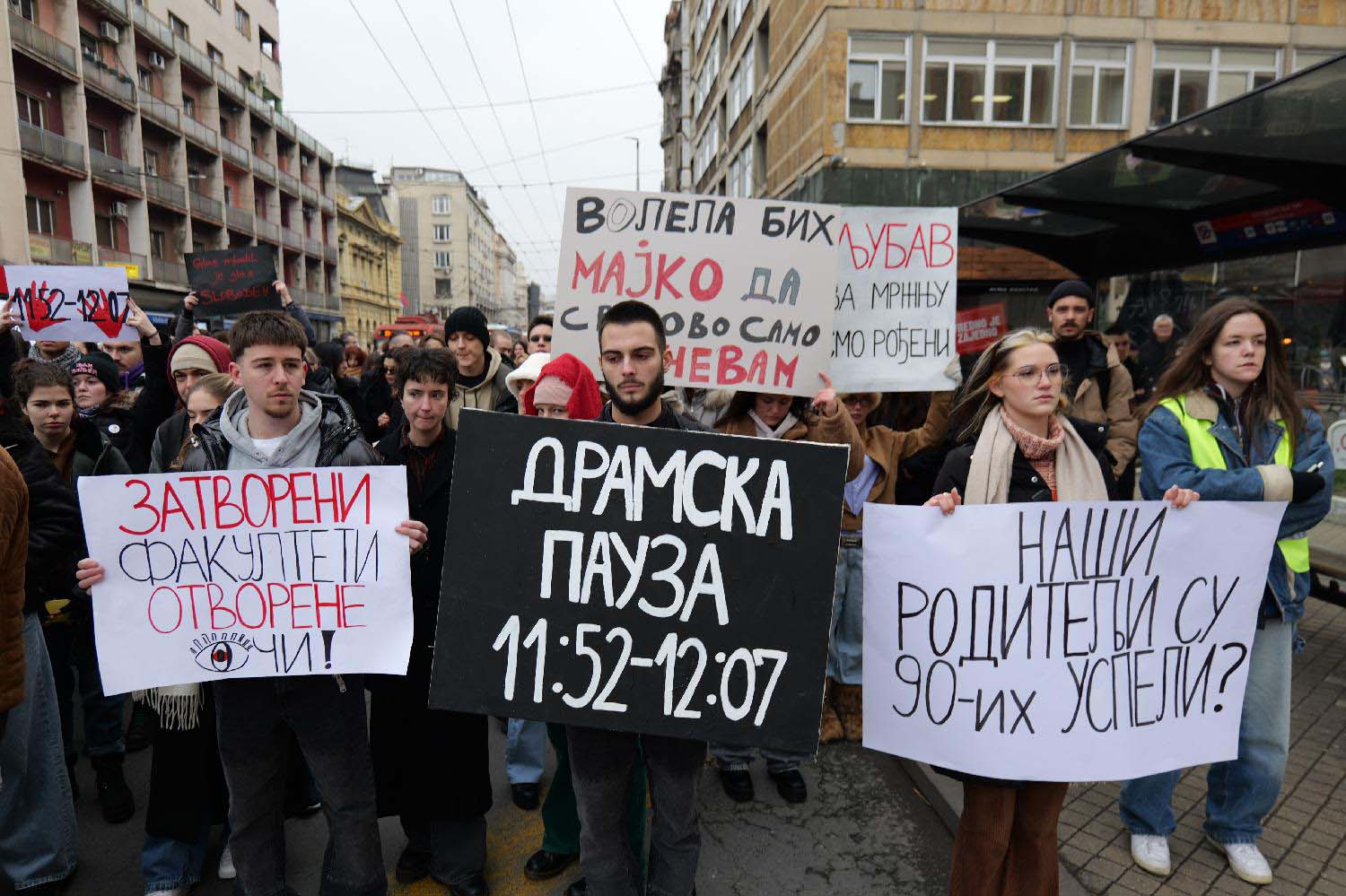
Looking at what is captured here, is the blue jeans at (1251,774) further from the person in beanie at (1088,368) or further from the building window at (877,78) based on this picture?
the building window at (877,78)

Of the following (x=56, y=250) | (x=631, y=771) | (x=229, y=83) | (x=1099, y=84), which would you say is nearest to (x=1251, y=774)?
(x=631, y=771)

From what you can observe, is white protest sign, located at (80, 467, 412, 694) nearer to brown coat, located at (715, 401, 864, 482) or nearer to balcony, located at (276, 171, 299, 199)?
brown coat, located at (715, 401, 864, 482)

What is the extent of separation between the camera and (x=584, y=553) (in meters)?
2.13

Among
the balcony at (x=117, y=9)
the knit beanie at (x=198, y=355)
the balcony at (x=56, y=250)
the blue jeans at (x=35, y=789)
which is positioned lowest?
the blue jeans at (x=35, y=789)

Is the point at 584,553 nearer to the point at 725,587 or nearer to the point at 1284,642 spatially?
the point at 725,587

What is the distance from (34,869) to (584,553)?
96.8 inches

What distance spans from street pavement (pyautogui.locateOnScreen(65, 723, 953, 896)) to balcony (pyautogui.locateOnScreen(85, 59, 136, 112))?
35.9 m

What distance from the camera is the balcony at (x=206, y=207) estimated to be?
36781 millimetres

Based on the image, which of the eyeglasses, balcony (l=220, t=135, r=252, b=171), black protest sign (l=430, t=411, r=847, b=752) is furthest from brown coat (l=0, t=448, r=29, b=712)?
balcony (l=220, t=135, r=252, b=171)

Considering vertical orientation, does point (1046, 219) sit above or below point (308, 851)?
above

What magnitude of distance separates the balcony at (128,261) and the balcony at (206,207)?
5.21 metres

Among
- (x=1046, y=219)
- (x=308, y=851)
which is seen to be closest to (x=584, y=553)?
(x=308, y=851)

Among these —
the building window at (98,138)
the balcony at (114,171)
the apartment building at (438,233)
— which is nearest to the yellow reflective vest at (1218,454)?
the balcony at (114,171)

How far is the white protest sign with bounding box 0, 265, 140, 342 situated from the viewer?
18.2 feet
